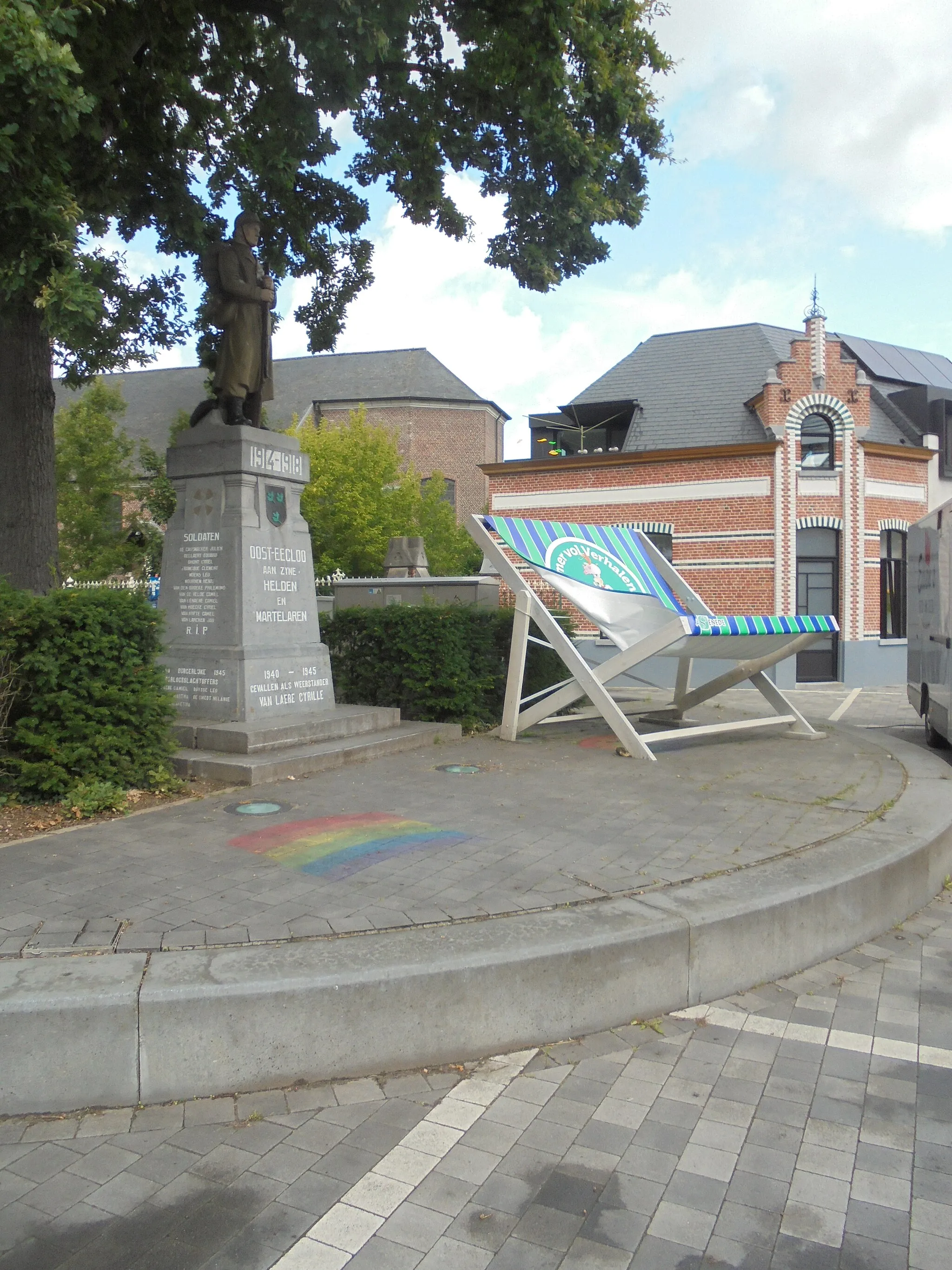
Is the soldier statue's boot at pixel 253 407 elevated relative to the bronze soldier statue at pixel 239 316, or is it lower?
lower

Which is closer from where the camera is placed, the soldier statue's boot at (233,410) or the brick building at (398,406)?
the soldier statue's boot at (233,410)

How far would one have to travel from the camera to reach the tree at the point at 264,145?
664 cm

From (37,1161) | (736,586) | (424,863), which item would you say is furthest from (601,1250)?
(736,586)

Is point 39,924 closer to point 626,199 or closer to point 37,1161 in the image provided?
point 37,1161

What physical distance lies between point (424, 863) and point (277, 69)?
333 inches

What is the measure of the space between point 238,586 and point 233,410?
174 centimetres

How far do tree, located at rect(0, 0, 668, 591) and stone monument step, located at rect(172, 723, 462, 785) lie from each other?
2.38 m

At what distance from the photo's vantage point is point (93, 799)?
562 cm

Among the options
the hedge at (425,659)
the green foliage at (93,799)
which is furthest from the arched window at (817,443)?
the green foliage at (93,799)

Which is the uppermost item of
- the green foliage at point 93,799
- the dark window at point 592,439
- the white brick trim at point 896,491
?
the dark window at point 592,439

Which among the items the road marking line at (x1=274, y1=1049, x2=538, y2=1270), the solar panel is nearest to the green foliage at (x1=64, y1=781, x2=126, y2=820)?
the road marking line at (x1=274, y1=1049, x2=538, y2=1270)

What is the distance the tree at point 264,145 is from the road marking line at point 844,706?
6827 millimetres

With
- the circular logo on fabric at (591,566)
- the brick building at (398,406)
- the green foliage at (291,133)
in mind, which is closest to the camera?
the green foliage at (291,133)

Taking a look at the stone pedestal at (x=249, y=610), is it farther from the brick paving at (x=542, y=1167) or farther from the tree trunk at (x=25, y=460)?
the brick paving at (x=542, y=1167)
